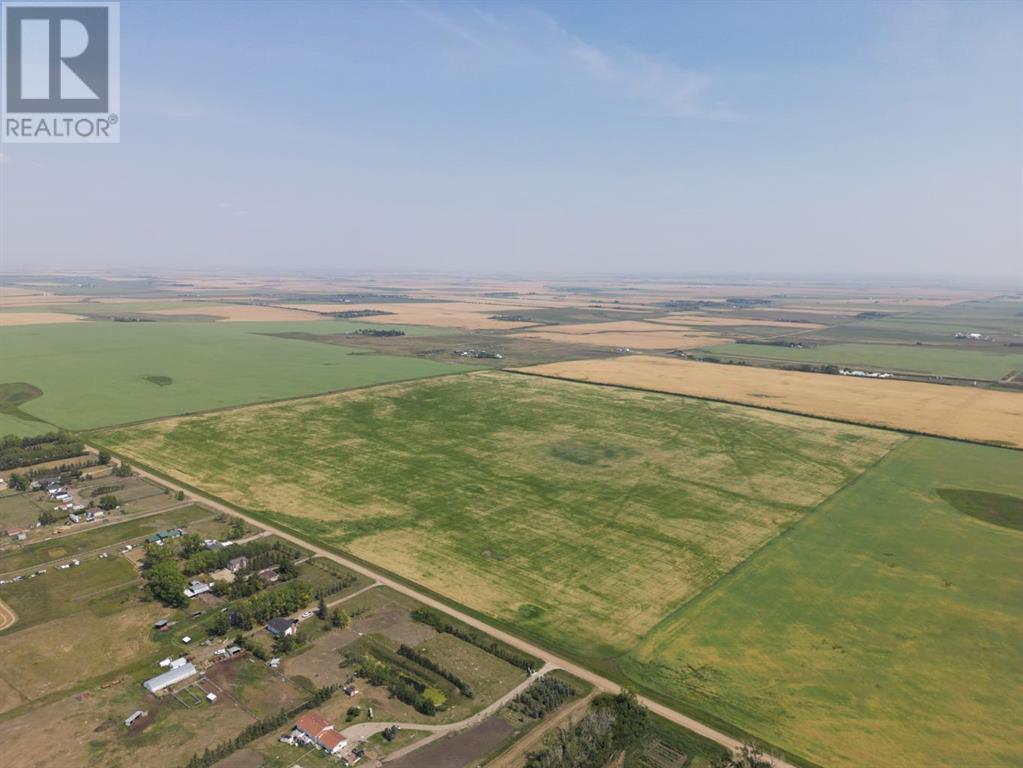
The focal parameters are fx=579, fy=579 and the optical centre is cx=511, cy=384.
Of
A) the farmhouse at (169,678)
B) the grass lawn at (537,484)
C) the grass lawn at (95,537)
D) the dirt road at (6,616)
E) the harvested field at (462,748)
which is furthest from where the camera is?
the grass lawn at (95,537)

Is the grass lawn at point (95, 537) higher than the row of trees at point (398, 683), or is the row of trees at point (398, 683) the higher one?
the grass lawn at point (95, 537)

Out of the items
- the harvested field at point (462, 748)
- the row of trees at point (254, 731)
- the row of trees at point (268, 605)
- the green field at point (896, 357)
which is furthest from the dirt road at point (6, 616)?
the green field at point (896, 357)

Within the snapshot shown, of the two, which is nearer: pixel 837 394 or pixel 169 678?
pixel 169 678

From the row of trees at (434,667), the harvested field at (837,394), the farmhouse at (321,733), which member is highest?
the harvested field at (837,394)

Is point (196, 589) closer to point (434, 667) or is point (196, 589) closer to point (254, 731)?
point (254, 731)

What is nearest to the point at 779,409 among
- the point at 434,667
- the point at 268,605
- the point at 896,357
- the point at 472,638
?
the point at 472,638

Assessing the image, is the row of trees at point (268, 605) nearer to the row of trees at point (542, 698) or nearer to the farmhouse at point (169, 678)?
the farmhouse at point (169, 678)

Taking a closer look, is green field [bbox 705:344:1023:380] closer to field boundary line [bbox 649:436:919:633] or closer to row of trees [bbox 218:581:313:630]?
field boundary line [bbox 649:436:919:633]
